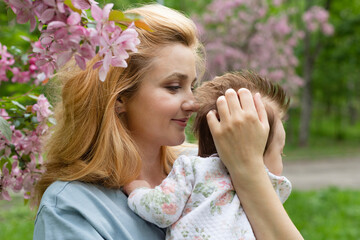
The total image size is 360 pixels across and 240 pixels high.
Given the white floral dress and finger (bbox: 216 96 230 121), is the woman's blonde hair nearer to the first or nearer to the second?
the white floral dress

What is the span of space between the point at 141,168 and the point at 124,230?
1.51 ft

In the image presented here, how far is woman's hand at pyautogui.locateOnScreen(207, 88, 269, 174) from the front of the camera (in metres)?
1.49

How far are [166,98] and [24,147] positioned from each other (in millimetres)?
652

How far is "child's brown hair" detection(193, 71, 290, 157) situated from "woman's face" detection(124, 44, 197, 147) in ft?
0.18

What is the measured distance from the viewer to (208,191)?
59.0 inches

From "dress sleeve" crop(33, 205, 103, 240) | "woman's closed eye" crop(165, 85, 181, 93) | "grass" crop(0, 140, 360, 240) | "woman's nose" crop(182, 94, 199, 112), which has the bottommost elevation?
"grass" crop(0, 140, 360, 240)

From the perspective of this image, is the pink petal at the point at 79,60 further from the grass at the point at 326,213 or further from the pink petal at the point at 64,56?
the grass at the point at 326,213

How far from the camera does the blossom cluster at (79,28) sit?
0.97 m

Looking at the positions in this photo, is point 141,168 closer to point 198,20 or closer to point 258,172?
point 258,172

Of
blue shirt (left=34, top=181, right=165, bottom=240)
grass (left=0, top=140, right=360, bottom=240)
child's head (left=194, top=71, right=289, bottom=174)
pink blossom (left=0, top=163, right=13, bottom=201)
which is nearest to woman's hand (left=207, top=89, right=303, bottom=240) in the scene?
child's head (left=194, top=71, right=289, bottom=174)

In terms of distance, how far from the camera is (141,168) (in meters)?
1.88

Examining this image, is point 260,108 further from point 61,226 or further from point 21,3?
point 21,3

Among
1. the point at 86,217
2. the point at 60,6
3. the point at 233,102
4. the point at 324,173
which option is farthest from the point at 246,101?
the point at 324,173

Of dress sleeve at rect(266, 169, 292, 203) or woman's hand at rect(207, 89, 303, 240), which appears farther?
dress sleeve at rect(266, 169, 292, 203)
